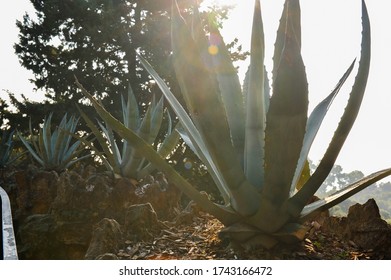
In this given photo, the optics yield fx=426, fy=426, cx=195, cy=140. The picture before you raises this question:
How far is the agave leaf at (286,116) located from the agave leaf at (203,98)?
106mm

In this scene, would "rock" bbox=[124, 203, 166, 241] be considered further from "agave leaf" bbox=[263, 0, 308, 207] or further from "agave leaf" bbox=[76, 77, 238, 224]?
"agave leaf" bbox=[263, 0, 308, 207]

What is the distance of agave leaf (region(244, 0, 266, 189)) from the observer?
1.28 meters

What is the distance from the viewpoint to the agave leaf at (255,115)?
1.28m

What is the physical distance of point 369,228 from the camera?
1.37m

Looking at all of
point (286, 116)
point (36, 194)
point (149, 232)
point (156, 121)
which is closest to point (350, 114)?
point (286, 116)

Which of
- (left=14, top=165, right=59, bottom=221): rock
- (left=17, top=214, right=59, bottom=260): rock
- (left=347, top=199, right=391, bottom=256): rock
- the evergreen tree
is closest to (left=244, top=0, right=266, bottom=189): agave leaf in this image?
(left=347, top=199, right=391, bottom=256): rock

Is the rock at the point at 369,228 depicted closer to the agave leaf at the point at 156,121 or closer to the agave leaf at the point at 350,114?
the agave leaf at the point at 350,114

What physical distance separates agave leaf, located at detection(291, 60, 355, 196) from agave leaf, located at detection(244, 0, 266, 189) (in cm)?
17

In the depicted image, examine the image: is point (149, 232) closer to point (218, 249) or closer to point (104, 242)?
point (104, 242)

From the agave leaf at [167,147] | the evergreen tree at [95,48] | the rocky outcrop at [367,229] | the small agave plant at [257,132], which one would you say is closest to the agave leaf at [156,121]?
the agave leaf at [167,147]

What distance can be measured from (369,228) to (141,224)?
759 millimetres

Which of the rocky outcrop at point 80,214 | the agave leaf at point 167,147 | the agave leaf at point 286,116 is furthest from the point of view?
the agave leaf at point 167,147

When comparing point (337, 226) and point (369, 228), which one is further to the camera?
point (337, 226)

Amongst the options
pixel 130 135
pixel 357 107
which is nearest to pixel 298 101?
pixel 357 107
